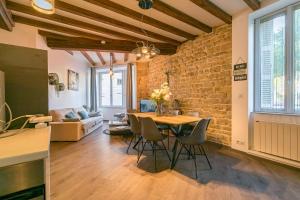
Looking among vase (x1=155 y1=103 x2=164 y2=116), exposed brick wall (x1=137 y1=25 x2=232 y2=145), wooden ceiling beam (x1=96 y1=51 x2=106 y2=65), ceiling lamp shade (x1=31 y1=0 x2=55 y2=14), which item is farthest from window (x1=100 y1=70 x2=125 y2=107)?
ceiling lamp shade (x1=31 y1=0 x2=55 y2=14)

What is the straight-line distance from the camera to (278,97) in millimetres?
3242

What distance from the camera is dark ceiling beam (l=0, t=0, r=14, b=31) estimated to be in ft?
10.6

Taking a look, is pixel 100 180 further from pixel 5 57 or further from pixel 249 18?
pixel 249 18

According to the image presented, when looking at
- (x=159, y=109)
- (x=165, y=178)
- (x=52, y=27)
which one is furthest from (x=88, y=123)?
(x=165, y=178)

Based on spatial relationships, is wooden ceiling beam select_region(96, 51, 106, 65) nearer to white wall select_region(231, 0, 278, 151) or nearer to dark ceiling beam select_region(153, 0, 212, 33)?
dark ceiling beam select_region(153, 0, 212, 33)

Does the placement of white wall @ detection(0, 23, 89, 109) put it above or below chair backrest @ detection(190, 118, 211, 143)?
above

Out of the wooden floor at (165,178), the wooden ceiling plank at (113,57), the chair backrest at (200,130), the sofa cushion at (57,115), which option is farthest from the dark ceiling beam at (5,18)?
the chair backrest at (200,130)

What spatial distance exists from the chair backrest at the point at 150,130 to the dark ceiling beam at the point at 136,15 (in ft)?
6.93

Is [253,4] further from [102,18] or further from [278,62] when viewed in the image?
[102,18]

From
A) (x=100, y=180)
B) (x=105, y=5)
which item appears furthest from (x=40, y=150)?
(x=105, y=5)

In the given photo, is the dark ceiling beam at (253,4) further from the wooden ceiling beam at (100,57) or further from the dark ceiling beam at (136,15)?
the wooden ceiling beam at (100,57)

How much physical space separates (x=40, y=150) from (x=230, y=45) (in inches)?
161

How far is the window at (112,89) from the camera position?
337 inches

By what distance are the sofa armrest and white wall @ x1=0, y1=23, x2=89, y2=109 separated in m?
0.97
